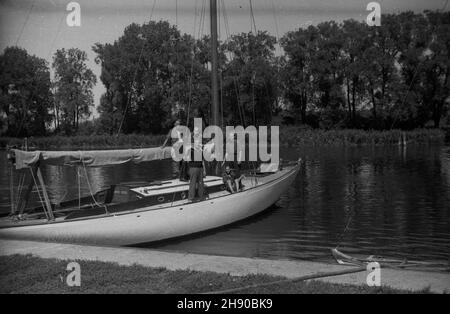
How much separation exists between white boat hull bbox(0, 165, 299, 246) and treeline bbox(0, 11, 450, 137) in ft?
183

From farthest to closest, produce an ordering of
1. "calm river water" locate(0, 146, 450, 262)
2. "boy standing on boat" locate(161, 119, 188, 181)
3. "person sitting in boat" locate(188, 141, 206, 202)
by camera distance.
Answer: "boy standing on boat" locate(161, 119, 188, 181), "person sitting in boat" locate(188, 141, 206, 202), "calm river water" locate(0, 146, 450, 262)

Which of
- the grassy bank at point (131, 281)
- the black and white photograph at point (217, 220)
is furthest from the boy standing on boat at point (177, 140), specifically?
the grassy bank at point (131, 281)

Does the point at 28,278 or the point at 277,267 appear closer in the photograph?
the point at 28,278

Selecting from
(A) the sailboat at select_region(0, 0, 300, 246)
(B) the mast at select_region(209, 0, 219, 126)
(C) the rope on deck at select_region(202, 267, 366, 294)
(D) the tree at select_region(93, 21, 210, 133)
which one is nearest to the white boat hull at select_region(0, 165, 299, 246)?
(A) the sailboat at select_region(0, 0, 300, 246)

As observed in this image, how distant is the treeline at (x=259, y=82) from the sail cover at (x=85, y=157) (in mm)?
57648

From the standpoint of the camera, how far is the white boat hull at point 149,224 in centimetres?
1240

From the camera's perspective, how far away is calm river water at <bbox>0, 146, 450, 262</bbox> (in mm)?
14078

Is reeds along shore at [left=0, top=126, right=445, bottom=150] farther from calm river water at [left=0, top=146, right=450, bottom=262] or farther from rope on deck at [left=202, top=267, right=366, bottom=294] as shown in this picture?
rope on deck at [left=202, top=267, right=366, bottom=294]

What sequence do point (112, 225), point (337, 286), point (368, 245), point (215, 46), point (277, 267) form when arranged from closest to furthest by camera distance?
point (337, 286) < point (277, 267) < point (112, 225) < point (368, 245) < point (215, 46)

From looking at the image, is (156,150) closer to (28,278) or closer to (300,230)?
(300,230)

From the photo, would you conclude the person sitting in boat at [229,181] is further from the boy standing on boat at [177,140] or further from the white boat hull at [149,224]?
the boy standing on boat at [177,140]

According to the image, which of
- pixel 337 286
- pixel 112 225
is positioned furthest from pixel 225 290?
pixel 112 225

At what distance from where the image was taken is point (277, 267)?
9180 millimetres
